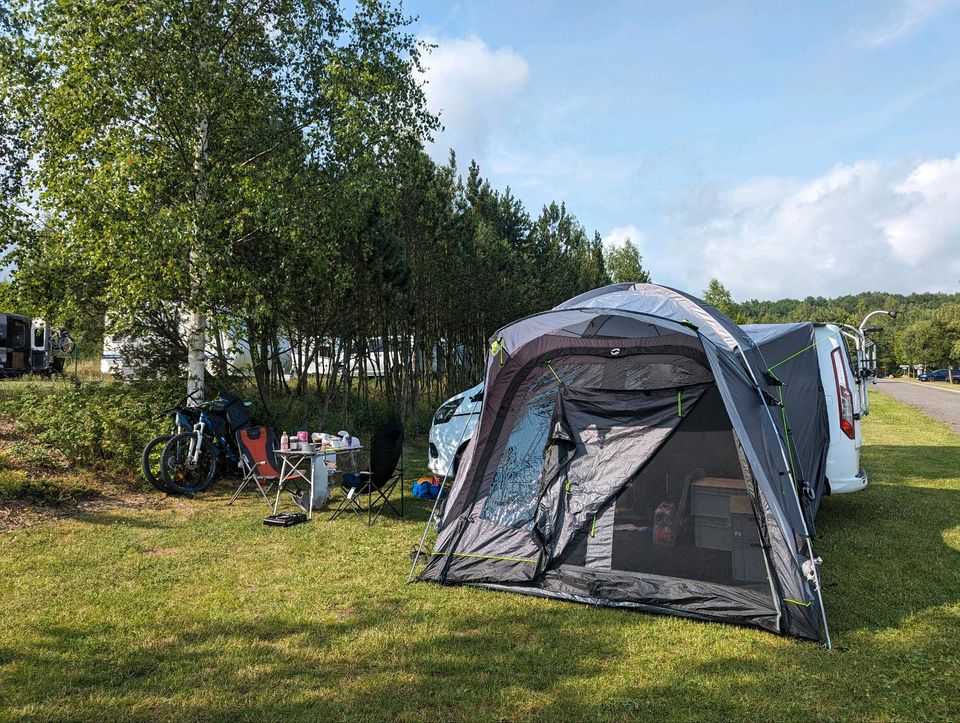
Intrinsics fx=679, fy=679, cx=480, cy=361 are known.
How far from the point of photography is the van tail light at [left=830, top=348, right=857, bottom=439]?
609cm

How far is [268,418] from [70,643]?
6.04 m

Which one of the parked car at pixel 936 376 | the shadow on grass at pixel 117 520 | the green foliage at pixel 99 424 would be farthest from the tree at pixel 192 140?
the parked car at pixel 936 376

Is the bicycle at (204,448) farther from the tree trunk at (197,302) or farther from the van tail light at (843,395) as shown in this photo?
the van tail light at (843,395)

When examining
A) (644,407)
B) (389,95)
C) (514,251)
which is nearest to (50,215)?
(389,95)

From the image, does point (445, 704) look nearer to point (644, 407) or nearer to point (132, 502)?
point (644, 407)

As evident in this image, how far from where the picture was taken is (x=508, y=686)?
3.21 metres

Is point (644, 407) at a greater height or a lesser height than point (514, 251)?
lesser

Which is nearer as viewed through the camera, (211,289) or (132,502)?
(132,502)

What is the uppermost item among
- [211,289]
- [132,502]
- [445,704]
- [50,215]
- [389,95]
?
[389,95]

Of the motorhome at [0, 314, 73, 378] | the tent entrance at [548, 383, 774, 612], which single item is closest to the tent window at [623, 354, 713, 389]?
the tent entrance at [548, 383, 774, 612]

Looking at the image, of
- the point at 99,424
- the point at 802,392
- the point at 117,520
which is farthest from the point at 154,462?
the point at 802,392

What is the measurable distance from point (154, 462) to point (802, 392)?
256 inches

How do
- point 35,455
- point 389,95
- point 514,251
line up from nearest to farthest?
point 35,455 < point 389,95 < point 514,251

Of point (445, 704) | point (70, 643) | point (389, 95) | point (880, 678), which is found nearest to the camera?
point (445, 704)
